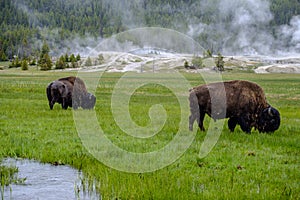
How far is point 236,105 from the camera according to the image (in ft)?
51.7

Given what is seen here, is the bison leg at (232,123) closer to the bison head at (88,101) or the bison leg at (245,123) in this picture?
the bison leg at (245,123)

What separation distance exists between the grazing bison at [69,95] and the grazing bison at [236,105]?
10.6 meters

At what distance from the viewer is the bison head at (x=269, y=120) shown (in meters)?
15.5

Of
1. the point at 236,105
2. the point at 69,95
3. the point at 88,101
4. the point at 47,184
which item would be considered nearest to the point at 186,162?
the point at 47,184

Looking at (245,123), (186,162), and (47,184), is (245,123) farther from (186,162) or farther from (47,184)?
(47,184)

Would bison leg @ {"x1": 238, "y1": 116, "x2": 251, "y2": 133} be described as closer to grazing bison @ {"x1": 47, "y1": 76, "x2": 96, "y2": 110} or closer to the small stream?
the small stream

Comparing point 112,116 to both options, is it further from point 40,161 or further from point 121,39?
point 121,39

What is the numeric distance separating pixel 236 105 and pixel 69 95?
40.3 feet

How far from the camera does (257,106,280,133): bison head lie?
50.7 feet

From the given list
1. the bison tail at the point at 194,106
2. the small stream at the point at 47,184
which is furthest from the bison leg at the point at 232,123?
the small stream at the point at 47,184

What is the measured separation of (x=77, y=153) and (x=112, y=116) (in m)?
9.77

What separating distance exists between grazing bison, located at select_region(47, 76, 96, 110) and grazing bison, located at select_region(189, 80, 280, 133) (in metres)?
10.6

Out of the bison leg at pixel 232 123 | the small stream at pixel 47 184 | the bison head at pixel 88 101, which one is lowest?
the small stream at pixel 47 184

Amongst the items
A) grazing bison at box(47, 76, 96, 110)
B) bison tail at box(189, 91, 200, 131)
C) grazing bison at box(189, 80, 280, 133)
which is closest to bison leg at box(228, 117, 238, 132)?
grazing bison at box(189, 80, 280, 133)
